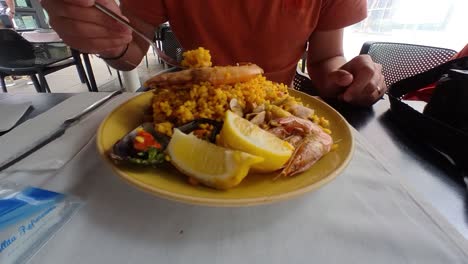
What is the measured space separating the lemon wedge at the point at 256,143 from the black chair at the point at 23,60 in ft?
9.67

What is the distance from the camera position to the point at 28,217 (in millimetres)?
360

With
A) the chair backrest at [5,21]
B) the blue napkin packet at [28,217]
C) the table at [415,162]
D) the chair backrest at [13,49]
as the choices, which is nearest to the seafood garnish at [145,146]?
the blue napkin packet at [28,217]

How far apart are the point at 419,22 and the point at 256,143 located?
3.40 m

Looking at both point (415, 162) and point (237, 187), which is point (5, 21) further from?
point (415, 162)

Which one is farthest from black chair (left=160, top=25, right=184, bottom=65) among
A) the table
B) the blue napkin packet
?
the blue napkin packet

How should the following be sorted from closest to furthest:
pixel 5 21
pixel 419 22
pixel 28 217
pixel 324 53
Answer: pixel 28 217 → pixel 324 53 → pixel 419 22 → pixel 5 21

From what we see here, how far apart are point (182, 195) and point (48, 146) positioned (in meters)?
0.44

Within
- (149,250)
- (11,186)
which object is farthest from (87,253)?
(11,186)

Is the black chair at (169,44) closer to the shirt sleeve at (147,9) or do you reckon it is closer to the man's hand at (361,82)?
the shirt sleeve at (147,9)

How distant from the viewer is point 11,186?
1.39 ft

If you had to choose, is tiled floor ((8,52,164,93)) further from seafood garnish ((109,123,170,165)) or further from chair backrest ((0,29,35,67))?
seafood garnish ((109,123,170,165))

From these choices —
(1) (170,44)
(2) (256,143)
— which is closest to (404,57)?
(2) (256,143)

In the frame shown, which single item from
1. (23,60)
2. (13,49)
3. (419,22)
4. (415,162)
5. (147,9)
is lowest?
(23,60)

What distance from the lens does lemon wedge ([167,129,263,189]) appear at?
35cm
